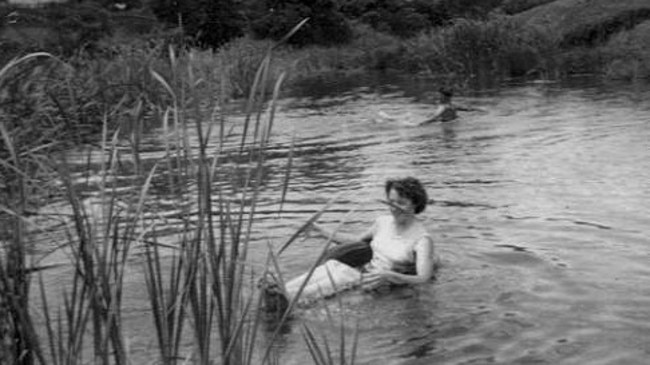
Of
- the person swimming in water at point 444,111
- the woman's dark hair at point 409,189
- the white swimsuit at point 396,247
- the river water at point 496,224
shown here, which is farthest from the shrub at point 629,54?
the woman's dark hair at point 409,189

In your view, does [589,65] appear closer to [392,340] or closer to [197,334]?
[392,340]

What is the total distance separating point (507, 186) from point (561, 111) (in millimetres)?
8459

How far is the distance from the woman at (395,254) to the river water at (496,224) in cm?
15

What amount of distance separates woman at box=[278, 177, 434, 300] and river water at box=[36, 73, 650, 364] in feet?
0.51

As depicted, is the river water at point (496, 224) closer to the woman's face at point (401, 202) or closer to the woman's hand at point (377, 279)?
the woman's hand at point (377, 279)

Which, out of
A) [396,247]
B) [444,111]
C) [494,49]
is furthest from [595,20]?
[396,247]

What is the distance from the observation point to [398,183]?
773cm

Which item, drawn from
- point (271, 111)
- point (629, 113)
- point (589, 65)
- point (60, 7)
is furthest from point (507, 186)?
point (60, 7)

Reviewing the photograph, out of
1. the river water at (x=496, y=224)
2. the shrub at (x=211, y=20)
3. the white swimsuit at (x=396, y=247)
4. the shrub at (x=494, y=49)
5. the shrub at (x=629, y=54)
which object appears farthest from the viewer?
the shrub at (x=211, y=20)

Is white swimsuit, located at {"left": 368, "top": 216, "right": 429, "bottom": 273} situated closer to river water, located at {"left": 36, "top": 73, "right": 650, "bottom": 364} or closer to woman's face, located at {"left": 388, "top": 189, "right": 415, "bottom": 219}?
woman's face, located at {"left": 388, "top": 189, "right": 415, "bottom": 219}

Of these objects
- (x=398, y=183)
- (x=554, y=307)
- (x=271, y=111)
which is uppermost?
(x=271, y=111)

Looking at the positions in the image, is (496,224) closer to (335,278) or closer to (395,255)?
(395,255)

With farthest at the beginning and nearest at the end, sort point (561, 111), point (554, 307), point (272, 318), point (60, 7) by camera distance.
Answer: point (60, 7) → point (561, 111) → point (554, 307) → point (272, 318)

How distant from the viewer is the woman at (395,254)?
24.5ft
